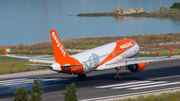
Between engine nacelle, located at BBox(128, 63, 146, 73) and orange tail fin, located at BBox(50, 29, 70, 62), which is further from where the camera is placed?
engine nacelle, located at BBox(128, 63, 146, 73)

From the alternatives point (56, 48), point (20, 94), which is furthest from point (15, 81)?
point (20, 94)

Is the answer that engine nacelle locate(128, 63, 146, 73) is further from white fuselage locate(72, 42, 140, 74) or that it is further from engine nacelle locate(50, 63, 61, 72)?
engine nacelle locate(50, 63, 61, 72)

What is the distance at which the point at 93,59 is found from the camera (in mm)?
35656

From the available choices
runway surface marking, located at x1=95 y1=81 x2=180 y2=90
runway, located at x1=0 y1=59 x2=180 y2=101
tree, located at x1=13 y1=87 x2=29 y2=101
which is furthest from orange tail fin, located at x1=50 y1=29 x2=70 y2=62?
tree, located at x1=13 y1=87 x2=29 y2=101

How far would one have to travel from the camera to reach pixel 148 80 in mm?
38312

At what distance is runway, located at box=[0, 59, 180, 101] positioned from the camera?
30.8m

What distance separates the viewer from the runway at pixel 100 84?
30.8 metres

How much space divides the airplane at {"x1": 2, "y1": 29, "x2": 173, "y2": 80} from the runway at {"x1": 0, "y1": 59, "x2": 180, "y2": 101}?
5.46 feet

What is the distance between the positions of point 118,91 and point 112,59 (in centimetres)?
761

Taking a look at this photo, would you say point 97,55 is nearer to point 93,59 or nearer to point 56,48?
point 93,59

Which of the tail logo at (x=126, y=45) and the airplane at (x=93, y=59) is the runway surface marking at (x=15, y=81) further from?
the tail logo at (x=126, y=45)

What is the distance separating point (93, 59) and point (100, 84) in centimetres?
310

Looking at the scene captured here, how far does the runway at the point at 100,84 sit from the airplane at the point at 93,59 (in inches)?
65.5

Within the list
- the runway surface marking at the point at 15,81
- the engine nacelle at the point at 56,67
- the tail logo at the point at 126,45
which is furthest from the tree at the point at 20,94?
the tail logo at the point at 126,45
